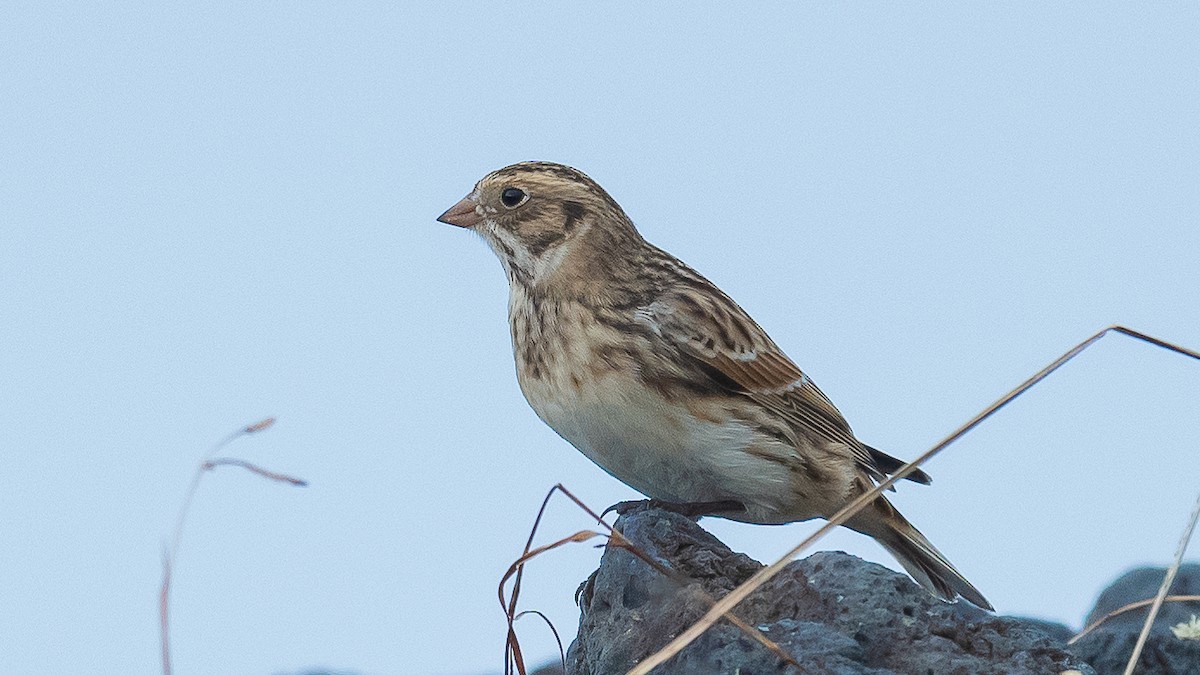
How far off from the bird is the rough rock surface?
1100 mm

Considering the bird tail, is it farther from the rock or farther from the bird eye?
the bird eye

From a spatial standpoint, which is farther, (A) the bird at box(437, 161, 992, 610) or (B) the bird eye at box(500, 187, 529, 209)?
(B) the bird eye at box(500, 187, 529, 209)

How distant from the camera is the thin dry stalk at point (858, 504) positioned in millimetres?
3402

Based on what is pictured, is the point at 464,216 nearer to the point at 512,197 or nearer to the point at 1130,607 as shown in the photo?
the point at 512,197

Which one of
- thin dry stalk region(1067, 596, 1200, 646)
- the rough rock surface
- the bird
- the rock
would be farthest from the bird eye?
thin dry stalk region(1067, 596, 1200, 646)

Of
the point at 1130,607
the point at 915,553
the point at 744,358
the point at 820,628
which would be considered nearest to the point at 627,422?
the point at 744,358

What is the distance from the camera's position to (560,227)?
6.36 metres

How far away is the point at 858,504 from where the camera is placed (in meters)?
3.71

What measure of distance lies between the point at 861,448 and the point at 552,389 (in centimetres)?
145

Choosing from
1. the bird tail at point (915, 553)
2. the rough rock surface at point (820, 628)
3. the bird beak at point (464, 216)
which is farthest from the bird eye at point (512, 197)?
the rough rock surface at point (820, 628)

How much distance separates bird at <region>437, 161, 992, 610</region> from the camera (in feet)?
18.5

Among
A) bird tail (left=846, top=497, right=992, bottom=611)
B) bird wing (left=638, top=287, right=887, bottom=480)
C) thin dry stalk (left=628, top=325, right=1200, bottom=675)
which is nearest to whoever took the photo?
thin dry stalk (left=628, top=325, right=1200, bottom=675)

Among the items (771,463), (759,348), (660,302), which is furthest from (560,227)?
(771,463)

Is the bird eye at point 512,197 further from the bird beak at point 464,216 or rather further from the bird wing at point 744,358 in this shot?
the bird wing at point 744,358
